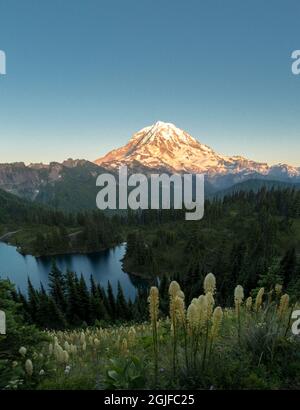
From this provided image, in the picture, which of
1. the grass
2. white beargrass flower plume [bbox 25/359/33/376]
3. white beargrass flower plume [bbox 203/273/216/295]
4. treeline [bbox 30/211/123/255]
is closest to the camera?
white beargrass flower plume [bbox 203/273/216/295]

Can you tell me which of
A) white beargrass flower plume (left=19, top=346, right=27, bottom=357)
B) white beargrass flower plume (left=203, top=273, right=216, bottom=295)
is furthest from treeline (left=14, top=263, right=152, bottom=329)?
white beargrass flower plume (left=203, top=273, right=216, bottom=295)

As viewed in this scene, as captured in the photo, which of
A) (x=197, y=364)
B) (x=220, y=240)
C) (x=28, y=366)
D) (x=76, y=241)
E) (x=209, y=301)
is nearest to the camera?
(x=209, y=301)

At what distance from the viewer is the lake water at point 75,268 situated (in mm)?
115044

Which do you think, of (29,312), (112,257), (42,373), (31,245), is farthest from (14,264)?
(42,373)

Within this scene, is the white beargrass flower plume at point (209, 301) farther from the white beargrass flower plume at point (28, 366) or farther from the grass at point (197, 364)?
the white beargrass flower plume at point (28, 366)

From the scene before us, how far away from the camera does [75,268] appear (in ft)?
447

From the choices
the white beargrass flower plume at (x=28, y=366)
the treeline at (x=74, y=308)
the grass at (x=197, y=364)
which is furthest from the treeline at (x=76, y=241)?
the white beargrass flower plume at (x=28, y=366)

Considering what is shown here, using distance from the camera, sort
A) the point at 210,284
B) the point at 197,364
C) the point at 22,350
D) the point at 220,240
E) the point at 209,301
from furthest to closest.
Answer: the point at 220,240
the point at 22,350
the point at 197,364
the point at 210,284
the point at 209,301

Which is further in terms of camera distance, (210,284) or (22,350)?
(22,350)

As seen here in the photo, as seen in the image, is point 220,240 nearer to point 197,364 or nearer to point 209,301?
point 197,364

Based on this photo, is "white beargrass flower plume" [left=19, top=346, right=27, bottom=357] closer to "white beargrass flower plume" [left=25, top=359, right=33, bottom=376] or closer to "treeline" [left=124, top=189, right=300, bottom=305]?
"white beargrass flower plume" [left=25, top=359, right=33, bottom=376]

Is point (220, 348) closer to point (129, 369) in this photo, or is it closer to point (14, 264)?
point (129, 369)

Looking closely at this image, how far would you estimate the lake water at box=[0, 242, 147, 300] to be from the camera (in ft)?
377

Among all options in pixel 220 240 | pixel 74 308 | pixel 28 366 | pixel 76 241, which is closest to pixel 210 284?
pixel 28 366
